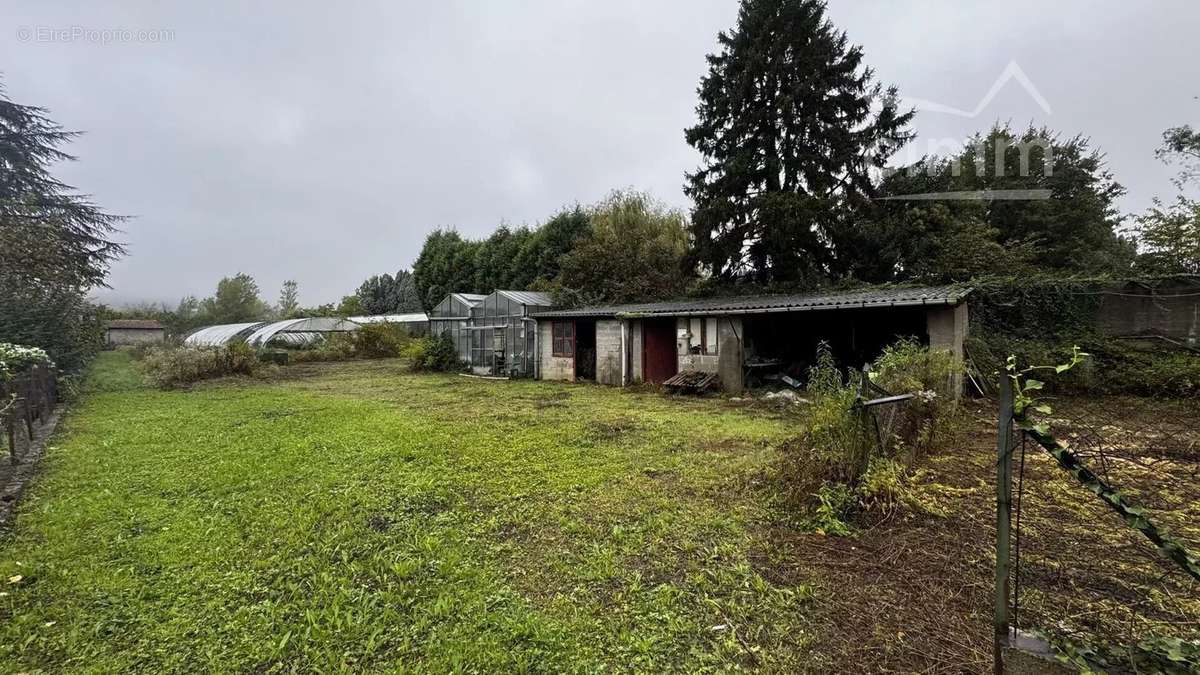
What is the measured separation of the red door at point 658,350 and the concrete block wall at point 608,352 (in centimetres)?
75

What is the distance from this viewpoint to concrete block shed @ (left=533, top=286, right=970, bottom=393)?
425 inches

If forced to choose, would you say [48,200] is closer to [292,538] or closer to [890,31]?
[292,538]

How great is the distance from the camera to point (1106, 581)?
8.48ft

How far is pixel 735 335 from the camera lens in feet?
35.6

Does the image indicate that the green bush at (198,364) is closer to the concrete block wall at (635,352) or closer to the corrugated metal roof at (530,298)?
the corrugated metal roof at (530,298)

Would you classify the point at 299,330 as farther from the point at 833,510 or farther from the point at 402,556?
the point at 833,510

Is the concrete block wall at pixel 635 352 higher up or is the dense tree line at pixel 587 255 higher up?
the dense tree line at pixel 587 255

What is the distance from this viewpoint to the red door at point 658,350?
12.6 m

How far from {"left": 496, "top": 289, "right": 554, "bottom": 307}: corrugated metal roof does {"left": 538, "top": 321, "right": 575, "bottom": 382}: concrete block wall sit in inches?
44.8

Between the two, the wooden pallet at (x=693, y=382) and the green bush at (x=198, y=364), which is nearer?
the wooden pallet at (x=693, y=382)

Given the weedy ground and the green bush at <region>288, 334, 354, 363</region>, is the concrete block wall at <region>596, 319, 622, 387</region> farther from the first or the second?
the green bush at <region>288, 334, 354, 363</region>

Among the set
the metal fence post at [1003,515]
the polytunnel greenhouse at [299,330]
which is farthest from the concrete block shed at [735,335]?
the polytunnel greenhouse at [299,330]

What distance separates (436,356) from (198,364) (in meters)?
6.61

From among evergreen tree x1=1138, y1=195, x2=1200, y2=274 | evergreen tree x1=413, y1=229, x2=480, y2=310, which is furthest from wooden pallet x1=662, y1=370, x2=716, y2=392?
evergreen tree x1=413, y1=229, x2=480, y2=310
